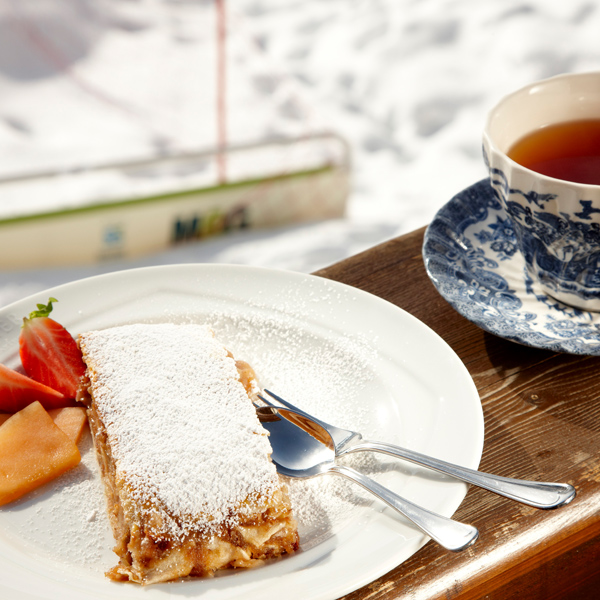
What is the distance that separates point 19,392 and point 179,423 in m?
0.22

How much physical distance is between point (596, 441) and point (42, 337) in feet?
2.02

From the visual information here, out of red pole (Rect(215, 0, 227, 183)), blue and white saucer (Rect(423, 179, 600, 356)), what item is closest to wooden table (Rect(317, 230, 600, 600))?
blue and white saucer (Rect(423, 179, 600, 356))

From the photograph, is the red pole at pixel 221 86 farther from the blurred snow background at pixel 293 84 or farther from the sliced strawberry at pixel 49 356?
the sliced strawberry at pixel 49 356

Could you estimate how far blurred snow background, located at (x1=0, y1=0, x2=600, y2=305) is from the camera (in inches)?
79.8

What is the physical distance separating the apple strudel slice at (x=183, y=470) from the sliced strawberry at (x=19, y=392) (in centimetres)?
7

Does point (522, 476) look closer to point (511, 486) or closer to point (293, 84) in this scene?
point (511, 486)

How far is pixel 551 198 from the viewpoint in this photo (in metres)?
0.73

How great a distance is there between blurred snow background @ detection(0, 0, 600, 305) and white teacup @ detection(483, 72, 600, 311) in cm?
128

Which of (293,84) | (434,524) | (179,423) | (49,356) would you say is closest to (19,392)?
(49,356)

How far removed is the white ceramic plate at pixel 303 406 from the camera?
541 millimetres

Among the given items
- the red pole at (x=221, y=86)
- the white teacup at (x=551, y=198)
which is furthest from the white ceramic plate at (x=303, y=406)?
the red pole at (x=221, y=86)

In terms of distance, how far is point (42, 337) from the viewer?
2.46 ft

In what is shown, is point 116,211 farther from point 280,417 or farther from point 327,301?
point 280,417

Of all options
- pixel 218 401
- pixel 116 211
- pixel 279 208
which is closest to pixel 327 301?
pixel 218 401
